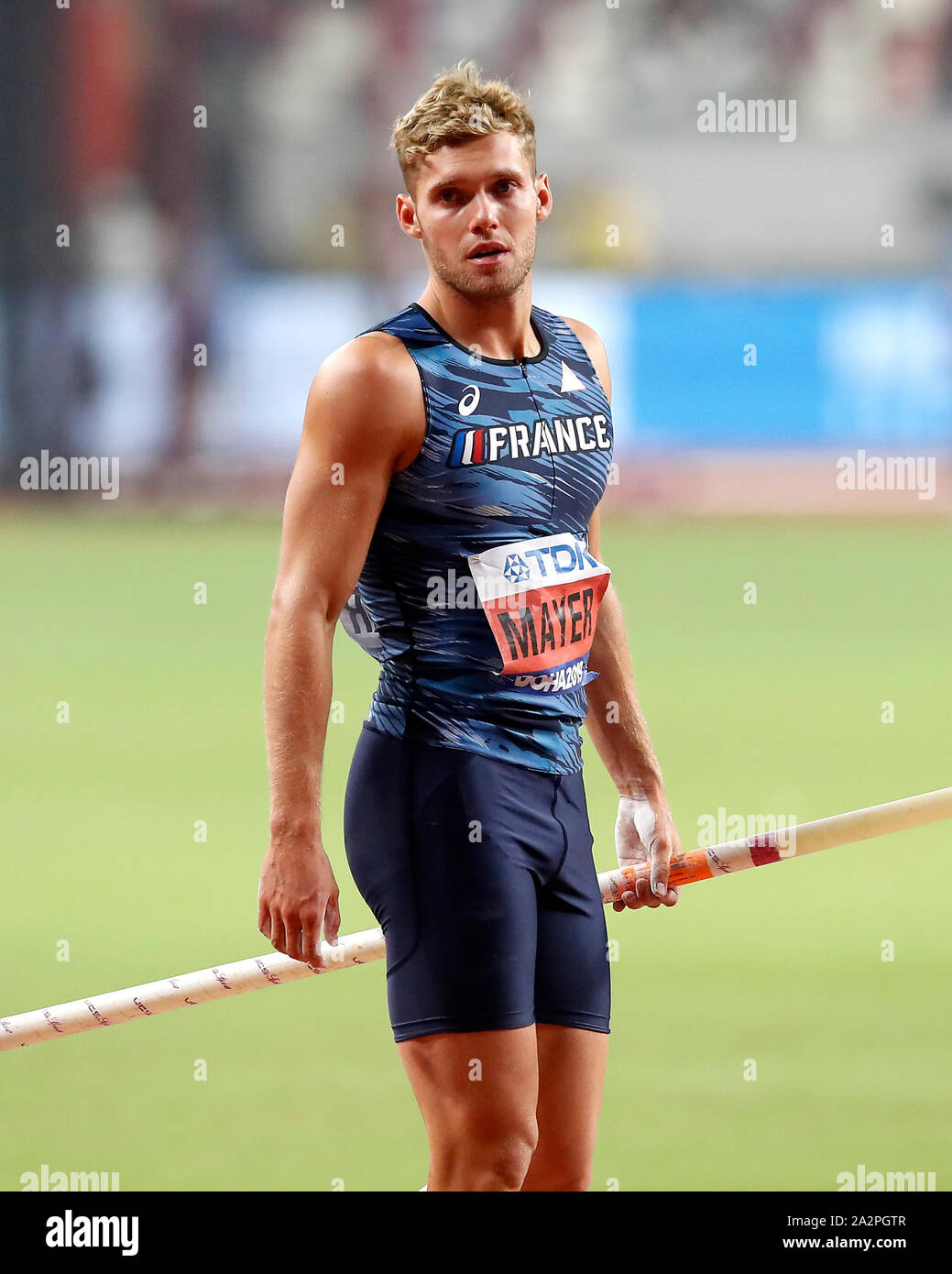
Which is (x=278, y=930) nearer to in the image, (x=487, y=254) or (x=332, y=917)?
(x=332, y=917)

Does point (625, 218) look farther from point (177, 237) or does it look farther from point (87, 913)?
point (87, 913)

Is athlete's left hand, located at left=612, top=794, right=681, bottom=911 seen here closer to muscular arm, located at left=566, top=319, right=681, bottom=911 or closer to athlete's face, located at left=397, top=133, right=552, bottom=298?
muscular arm, located at left=566, top=319, right=681, bottom=911

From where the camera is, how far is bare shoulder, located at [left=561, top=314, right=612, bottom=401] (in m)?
3.70

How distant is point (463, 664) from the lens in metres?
3.34

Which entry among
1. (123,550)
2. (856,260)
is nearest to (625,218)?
(856,260)

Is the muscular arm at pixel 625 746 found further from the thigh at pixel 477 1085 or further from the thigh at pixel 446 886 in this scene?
the thigh at pixel 477 1085

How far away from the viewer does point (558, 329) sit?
3627 millimetres

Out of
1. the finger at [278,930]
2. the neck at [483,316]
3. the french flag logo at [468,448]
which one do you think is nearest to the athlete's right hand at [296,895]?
the finger at [278,930]

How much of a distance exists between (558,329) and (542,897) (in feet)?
3.66

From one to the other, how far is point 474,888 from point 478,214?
1215 millimetres

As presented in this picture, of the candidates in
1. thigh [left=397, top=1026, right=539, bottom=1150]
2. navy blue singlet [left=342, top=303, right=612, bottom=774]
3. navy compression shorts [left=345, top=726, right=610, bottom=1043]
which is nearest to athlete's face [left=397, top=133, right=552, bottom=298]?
A: navy blue singlet [left=342, top=303, right=612, bottom=774]

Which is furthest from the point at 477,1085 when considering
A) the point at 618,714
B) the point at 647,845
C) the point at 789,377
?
the point at 789,377

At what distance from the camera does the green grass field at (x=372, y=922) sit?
4.99m

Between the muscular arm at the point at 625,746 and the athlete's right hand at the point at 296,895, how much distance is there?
2.66ft
